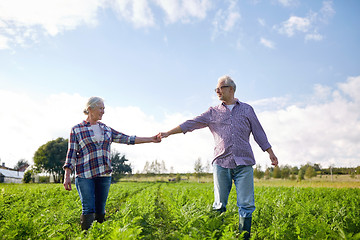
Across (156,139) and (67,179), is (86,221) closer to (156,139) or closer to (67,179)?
(67,179)

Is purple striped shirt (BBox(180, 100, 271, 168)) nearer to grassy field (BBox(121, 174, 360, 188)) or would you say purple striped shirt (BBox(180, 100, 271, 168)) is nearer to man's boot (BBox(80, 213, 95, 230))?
man's boot (BBox(80, 213, 95, 230))

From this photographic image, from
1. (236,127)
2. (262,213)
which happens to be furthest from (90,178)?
(262,213)

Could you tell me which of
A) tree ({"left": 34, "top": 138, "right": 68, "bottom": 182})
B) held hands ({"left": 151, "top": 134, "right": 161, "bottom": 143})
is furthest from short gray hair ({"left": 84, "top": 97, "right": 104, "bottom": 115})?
tree ({"left": 34, "top": 138, "right": 68, "bottom": 182})

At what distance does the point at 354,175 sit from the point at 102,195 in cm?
5317

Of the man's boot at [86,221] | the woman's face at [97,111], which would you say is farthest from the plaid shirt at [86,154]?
the man's boot at [86,221]

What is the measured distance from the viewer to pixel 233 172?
361 centimetres

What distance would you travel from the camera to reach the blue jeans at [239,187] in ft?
11.2

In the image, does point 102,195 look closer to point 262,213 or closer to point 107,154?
point 107,154

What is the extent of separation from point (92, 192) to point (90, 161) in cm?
44

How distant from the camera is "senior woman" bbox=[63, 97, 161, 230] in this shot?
3691mm

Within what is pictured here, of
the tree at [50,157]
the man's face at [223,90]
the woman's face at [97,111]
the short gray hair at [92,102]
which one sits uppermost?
the man's face at [223,90]

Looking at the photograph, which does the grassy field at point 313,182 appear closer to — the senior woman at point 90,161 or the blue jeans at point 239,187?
the blue jeans at point 239,187

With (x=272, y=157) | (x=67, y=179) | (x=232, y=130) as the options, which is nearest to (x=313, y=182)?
(x=272, y=157)

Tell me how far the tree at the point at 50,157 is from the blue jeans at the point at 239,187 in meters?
52.2
